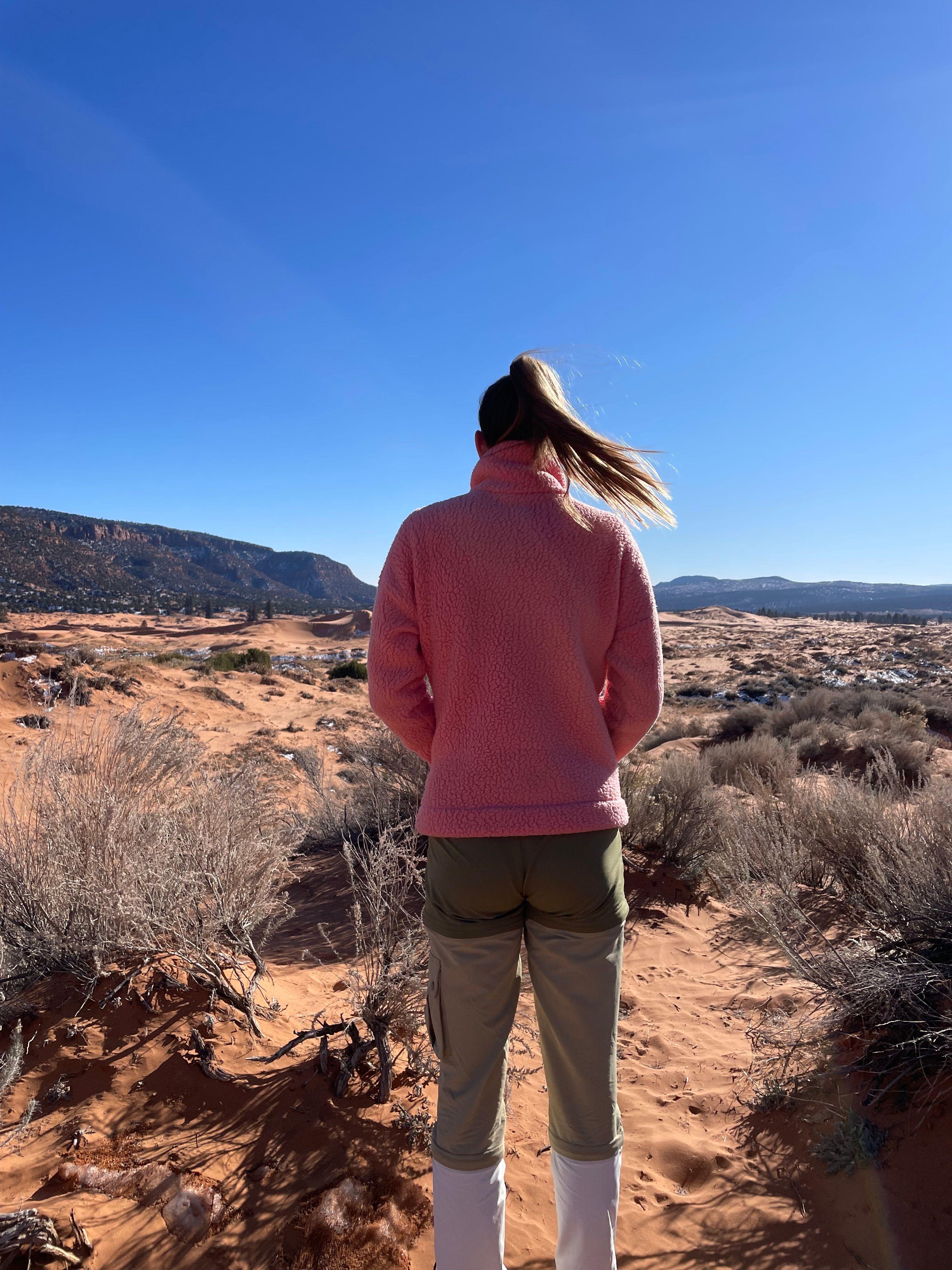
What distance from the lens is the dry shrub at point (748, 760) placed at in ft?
23.6

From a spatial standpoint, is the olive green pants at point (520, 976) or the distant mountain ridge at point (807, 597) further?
the distant mountain ridge at point (807, 597)

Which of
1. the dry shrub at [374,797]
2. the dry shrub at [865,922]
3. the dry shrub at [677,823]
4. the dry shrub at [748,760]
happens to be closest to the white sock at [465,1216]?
the dry shrub at [865,922]

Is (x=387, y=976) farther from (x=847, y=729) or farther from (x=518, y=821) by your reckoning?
(x=847, y=729)

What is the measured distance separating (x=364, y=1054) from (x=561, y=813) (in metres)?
1.71

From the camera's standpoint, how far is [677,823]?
5195mm

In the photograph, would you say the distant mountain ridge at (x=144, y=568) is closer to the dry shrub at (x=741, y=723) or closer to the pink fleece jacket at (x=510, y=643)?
the dry shrub at (x=741, y=723)

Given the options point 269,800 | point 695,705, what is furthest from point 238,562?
point 269,800

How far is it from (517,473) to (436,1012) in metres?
1.07

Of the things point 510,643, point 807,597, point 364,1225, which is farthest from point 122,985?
point 807,597

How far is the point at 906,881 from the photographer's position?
2736mm

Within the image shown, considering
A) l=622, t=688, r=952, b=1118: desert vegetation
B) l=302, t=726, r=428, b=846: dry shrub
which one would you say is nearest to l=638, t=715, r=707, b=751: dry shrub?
l=622, t=688, r=952, b=1118: desert vegetation

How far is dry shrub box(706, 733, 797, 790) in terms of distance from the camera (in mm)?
7199

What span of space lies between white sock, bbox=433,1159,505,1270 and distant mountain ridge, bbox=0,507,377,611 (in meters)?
50.5

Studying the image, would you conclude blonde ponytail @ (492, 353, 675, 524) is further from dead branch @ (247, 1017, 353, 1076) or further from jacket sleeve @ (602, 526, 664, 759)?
dead branch @ (247, 1017, 353, 1076)
